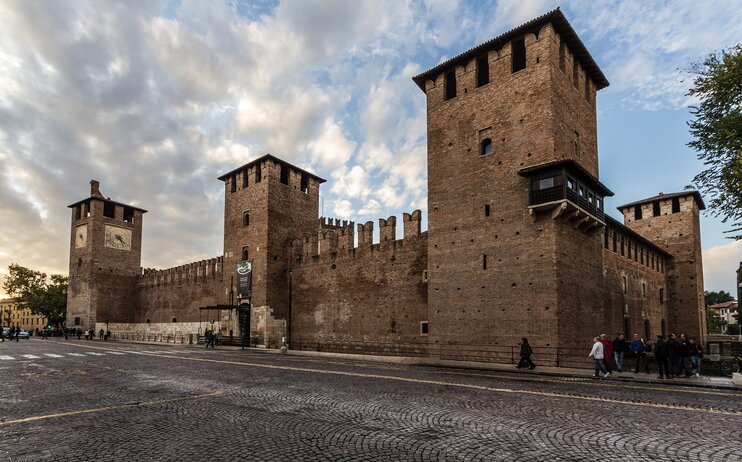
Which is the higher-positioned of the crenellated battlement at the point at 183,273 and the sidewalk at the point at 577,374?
the crenellated battlement at the point at 183,273

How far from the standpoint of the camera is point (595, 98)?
23875mm

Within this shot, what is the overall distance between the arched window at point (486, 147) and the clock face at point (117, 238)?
4087cm

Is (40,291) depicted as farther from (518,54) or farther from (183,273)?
(518,54)

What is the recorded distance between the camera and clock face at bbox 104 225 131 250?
155 ft

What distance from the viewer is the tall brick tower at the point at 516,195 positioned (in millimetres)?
18203

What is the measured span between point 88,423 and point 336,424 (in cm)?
378

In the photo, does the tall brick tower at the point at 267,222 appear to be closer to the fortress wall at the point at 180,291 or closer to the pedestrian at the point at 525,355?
the fortress wall at the point at 180,291

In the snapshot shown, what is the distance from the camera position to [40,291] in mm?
55312

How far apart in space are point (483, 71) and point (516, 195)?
256 inches

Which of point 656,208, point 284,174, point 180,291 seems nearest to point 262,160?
point 284,174

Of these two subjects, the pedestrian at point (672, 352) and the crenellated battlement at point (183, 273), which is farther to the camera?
the crenellated battlement at point (183, 273)

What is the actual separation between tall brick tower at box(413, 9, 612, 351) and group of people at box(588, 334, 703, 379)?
2122 mm

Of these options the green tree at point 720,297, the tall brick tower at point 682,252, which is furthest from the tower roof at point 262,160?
the green tree at point 720,297

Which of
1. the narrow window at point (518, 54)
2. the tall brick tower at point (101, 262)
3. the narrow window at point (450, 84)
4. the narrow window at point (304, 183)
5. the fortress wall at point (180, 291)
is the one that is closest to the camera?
the narrow window at point (518, 54)
